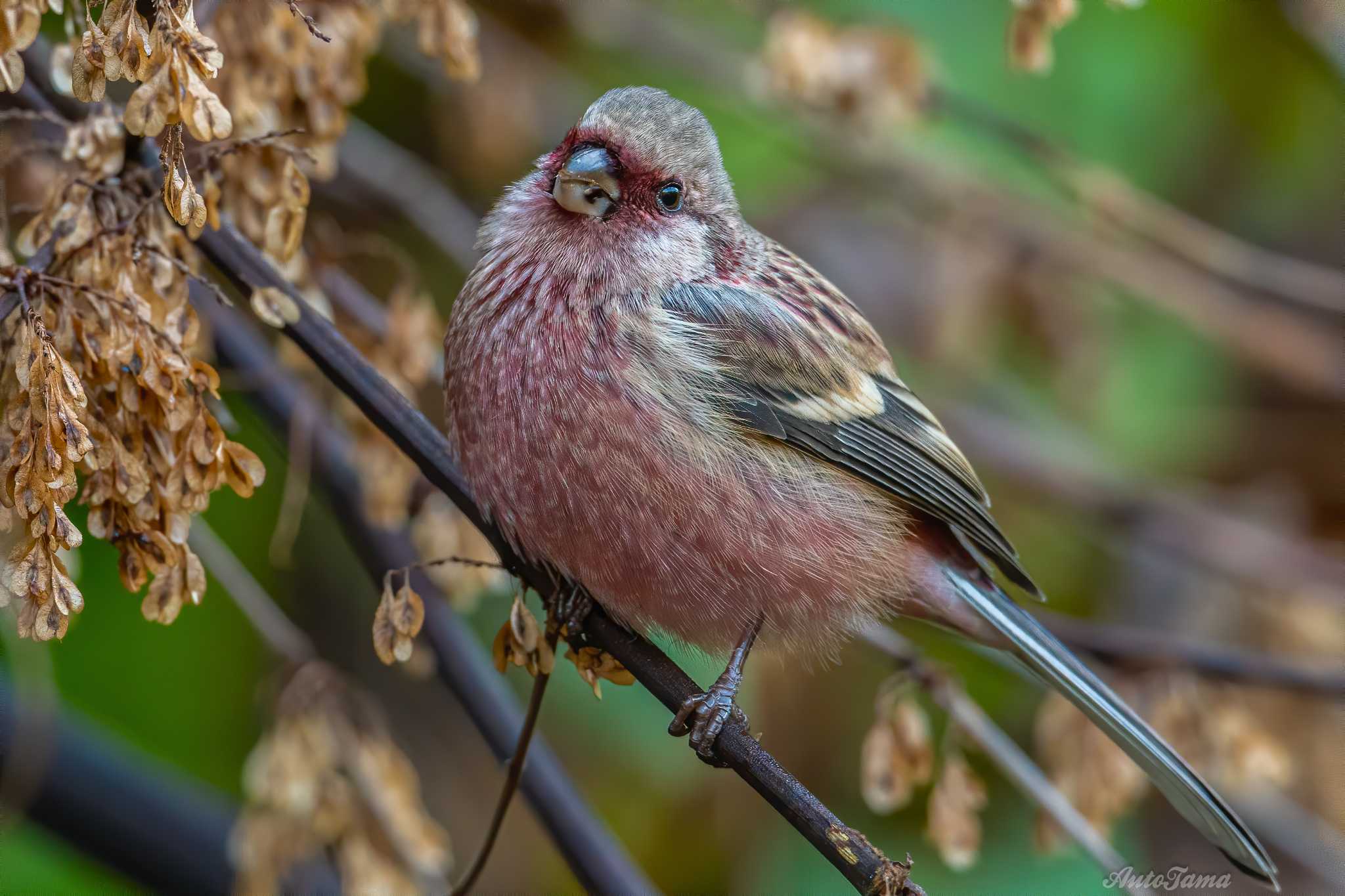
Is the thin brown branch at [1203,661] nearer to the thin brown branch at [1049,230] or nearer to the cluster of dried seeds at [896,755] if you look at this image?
the cluster of dried seeds at [896,755]

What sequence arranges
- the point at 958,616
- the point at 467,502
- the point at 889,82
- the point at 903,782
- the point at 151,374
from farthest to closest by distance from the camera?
the point at 889,82
the point at 958,616
the point at 903,782
the point at 467,502
the point at 151,374

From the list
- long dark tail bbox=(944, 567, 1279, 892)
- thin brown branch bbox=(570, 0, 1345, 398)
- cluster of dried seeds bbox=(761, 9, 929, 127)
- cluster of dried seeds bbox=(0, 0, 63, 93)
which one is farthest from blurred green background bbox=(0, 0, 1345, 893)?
cluster of dried seeds bbox=(0, 0, 63, 93)

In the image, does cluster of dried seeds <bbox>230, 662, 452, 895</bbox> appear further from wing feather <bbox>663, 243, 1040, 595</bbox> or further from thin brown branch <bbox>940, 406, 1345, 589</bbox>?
thin brown branch <bbox>940, 406, 1345, 589</bbox>

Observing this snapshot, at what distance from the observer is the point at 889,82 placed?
13.1ft

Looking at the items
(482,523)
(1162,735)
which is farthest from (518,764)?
(1162,735)

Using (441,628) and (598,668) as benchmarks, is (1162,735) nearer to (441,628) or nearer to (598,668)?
(598,668)

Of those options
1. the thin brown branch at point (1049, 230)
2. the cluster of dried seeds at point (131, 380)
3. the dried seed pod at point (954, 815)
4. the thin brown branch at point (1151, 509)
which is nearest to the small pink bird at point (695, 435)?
the dried seed pod at point (954, 815)

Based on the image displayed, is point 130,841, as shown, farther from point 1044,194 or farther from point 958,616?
point 1044,194

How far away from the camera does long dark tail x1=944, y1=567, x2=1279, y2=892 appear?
2.83m

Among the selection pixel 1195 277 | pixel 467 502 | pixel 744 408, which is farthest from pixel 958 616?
pixel 1195 277

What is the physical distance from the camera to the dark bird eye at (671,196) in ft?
9.62

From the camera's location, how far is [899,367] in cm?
545

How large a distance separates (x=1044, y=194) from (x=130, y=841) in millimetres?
4464

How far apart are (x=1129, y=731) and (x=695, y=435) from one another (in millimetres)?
1240
